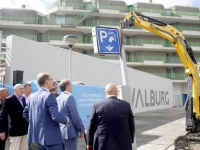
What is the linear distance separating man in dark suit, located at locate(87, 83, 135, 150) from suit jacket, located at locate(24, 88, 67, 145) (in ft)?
1.61

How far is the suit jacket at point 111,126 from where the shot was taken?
11.3 ft

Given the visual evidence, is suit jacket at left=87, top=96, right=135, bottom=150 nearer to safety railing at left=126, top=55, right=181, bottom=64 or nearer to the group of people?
the group of people

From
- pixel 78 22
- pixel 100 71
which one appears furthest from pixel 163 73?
pixel 100 71

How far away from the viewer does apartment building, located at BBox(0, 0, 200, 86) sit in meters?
36.5

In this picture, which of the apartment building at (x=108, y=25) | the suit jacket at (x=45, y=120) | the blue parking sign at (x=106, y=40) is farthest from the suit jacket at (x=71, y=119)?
the apartment building at (x=108, y=25)

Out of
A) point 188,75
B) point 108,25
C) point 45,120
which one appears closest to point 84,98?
point 188,75

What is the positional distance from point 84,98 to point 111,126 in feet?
20.1

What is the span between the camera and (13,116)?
4.96 meters

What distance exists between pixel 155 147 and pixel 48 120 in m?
5.58

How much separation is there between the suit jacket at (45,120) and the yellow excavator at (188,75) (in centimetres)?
464

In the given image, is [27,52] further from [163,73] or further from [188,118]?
[163,73]

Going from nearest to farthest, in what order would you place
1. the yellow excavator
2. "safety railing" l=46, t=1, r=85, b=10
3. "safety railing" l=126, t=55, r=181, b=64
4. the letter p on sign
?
the letter p on sign → the yellow excavator → "safety railing" l=46, t=1, r=85, b=10 → "safety railing" l=126, t=55, r=181, b=64

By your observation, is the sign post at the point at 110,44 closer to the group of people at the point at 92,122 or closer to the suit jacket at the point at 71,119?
the suit jacket at the point at 71,119

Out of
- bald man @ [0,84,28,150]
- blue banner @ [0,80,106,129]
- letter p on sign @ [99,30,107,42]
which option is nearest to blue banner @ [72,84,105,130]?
blue banner @ [0,80,106,129]
